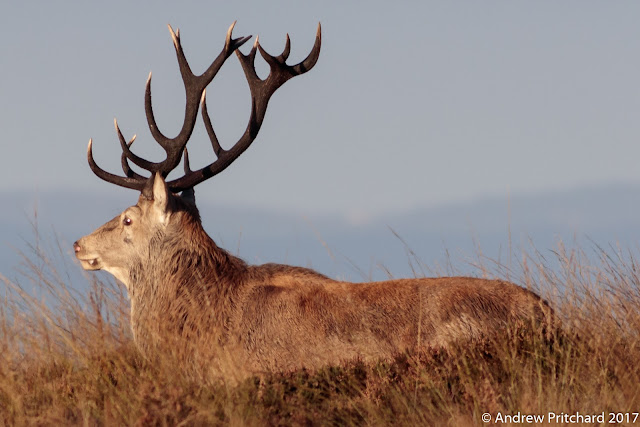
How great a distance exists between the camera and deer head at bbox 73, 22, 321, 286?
8.29 metres

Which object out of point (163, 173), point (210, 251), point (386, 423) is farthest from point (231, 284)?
point (386, 423)

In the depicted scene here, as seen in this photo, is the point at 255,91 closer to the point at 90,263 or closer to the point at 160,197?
the point at 160,197

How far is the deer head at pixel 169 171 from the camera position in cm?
829

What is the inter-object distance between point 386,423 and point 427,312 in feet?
3.99

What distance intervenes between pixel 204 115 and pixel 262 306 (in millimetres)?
2657

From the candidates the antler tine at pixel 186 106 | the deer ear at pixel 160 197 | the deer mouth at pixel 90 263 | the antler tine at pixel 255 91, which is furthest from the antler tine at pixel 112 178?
the deer mouth at pixel 90 263

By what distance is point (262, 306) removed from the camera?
763 cm

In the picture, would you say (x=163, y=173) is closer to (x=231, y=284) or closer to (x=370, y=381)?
(x=231, y=284)

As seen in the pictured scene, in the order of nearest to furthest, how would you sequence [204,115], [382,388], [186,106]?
[382,388]
[186,106]
[204,115]

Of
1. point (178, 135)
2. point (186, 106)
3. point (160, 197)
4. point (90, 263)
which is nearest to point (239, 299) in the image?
point (160, 197)

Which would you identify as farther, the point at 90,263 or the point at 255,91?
the point at 255,91

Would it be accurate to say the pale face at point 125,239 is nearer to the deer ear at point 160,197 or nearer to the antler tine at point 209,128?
the deer ear at point 160,197

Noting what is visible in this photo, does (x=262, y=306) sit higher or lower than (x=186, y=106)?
lower

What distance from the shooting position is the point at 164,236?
27.0ft
